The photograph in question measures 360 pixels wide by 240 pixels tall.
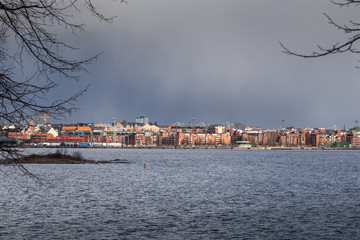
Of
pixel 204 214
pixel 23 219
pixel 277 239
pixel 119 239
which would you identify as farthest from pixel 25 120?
pixel 204 214

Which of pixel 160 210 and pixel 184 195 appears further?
pixel 184 195

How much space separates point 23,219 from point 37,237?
213 inches

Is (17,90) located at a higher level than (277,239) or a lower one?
higher

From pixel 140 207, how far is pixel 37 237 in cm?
1140

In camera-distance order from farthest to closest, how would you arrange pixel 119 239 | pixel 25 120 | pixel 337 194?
pixel 337 194, pixel 119 239, pixel 25 120

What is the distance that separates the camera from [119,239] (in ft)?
69.1

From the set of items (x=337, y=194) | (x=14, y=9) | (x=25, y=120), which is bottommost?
(x=337, y=194)

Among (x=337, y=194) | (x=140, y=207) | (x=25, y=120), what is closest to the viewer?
(x=25, y=120)

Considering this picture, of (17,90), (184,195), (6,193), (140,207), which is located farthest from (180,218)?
(17,90)

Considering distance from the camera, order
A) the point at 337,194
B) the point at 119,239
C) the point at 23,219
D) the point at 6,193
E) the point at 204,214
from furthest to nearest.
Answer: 1. the point at 337,194
2. the point at 6,193
3. the point at 204,214
4. the point at 23,219
5. the point at 119,239

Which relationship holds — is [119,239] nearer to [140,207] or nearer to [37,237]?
Answer: [37,237]

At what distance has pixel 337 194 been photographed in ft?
141

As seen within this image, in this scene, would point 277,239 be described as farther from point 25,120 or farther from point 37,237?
point 25,120

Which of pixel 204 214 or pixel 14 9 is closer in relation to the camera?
pixel 14 9
